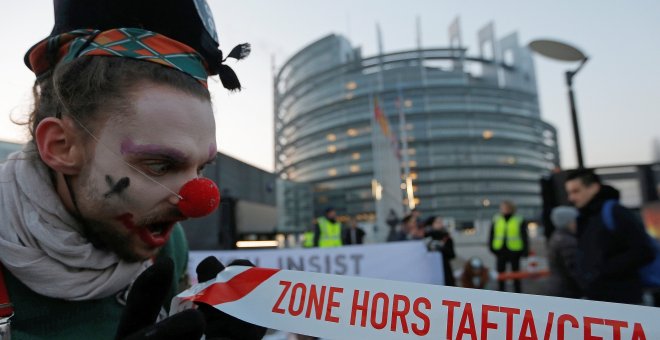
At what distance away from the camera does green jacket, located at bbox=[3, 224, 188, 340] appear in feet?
3.16

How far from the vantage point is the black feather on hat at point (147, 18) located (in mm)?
1074

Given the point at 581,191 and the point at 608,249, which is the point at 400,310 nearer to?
the point at 608,249

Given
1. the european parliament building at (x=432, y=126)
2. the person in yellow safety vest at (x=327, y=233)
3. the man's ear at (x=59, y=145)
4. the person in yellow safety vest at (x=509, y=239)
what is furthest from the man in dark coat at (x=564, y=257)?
the european parliament building at (x=432, y=126)

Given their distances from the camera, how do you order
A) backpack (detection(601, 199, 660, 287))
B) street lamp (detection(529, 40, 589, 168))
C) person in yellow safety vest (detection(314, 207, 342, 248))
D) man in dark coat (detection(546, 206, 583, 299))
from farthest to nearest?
person in yellow safety vest (detection(314, 207, 342, 248)), street lamp (detection(529, 40, 589, 168)), man in dark coat (detection(546, 206, 583, 299)), backpack (detection(601, 199, 660, 287))

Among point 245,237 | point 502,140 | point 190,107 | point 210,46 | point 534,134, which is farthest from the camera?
point 534,134

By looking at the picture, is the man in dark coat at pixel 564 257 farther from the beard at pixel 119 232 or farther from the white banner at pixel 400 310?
the beard at pixel 119 232

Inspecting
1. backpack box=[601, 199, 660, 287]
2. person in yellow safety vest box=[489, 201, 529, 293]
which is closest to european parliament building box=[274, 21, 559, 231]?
person in yellow safety vest box=[489, 201, 529, 293]

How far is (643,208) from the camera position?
8.05m

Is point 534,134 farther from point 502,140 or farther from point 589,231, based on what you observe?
point 589,231

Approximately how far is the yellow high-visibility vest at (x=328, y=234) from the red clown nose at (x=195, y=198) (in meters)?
7.29

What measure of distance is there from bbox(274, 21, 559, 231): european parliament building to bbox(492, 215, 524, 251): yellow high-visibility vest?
A: 175 ft

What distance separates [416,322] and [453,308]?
0.08m

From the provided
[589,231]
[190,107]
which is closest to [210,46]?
[190,107]

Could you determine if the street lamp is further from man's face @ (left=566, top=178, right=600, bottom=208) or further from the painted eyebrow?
the painted eyebrow
